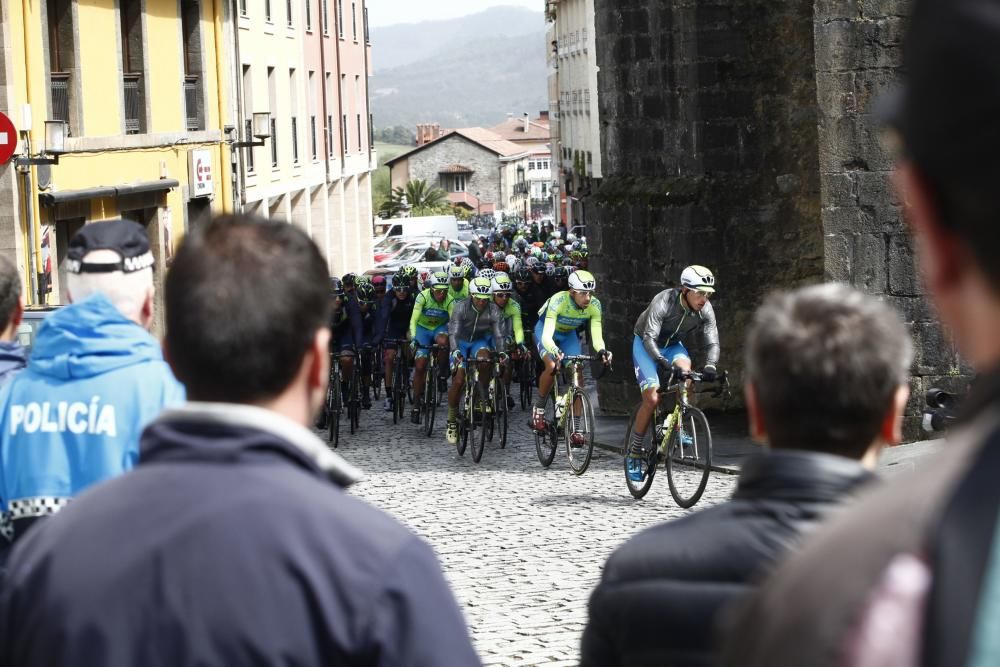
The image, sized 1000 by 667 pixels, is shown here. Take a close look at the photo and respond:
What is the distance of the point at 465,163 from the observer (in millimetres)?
142250

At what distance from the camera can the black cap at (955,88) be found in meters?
1.33

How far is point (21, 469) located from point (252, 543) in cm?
220

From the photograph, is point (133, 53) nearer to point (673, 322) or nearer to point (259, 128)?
point (259, 128)

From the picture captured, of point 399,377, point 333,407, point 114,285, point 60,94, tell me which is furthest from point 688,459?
point 60,94

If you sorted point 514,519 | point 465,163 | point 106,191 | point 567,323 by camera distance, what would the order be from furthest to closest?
point 465,163 → point 106,191 → point 567,323 → point 514,519

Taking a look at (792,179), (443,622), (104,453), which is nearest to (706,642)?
(443,622)

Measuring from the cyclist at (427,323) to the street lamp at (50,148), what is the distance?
5.13 meters

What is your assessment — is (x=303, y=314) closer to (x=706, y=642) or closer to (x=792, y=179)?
(x=706, y=642)

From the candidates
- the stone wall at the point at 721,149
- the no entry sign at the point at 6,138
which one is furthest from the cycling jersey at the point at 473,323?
the no entry sign at the point at 6,138

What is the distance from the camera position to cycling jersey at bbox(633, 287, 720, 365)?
13172mm

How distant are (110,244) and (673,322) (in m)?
9.28

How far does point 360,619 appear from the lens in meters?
2.21

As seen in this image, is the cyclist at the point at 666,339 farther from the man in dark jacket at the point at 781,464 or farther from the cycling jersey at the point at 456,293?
the man in dark jacket at the point at 781,464

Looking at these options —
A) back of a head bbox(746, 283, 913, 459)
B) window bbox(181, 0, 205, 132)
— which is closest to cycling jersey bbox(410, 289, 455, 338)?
window bbox(181, 0, 205, 132)
